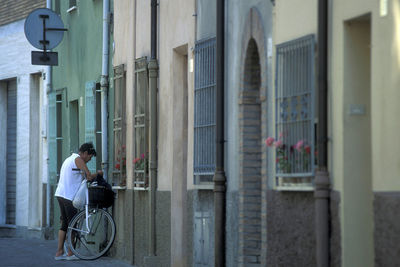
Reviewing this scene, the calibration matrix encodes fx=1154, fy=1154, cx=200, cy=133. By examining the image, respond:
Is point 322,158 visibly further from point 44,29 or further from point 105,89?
point 44,29

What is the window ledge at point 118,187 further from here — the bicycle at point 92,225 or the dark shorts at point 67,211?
the dark shorts at point 67,211

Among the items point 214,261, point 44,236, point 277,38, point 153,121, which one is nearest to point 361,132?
point 277,38

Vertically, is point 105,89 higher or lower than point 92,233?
higher

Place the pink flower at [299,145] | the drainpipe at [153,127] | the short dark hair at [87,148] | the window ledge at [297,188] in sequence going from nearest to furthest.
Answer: the window ledge at [297,188] < the pink flower at [299,145] < the drainpipe at [153,127] < the short dark hair at [87,148]

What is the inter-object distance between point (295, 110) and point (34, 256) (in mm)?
8765

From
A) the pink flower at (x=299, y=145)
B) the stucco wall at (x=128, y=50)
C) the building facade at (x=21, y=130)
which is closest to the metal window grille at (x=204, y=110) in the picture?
the pink flower at (x=299, y=145)

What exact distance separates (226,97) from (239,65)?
625mm

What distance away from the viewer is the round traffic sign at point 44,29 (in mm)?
21406

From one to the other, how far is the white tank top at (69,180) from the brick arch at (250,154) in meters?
5.79

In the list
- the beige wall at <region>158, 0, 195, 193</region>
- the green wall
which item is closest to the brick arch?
the beige wall at <region>158, 0, 195, 193</region>

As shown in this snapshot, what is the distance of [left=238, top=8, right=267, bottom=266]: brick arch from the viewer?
13.2m

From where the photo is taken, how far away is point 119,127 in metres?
19.0

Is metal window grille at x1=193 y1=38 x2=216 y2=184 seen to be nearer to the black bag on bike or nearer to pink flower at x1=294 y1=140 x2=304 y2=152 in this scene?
pink flower at x1=294 y1=140 x2=304 y2=152

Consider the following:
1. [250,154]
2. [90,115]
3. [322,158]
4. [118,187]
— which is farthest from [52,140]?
[322,158]
